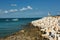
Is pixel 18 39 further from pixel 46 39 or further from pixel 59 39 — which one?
pixel 59 39

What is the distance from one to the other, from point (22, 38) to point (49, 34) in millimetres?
2184

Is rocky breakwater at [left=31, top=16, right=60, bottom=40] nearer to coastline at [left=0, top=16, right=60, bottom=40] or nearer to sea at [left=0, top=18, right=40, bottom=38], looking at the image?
coastline at [left=0, top=16, right=60, bottom=40]

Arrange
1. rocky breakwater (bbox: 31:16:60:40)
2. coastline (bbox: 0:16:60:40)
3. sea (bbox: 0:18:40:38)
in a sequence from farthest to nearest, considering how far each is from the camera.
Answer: sea (bbox: 0:18:40:38) < coastline (bbox: 0:16:60:40) < rocky breakwater (bbox: 31:16:60:40)

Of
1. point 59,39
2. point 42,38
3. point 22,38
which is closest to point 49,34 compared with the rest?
point 42,38

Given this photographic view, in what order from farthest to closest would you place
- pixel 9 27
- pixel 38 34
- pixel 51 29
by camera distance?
pixel 9 27 → pixel 38 34 → pixel 51 29

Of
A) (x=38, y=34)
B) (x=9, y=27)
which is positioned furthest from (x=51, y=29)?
(x=9, y=27)

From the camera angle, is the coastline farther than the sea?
No

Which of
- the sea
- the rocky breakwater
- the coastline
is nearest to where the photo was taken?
the rocky breakwater

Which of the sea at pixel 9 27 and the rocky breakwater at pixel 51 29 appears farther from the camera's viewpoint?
the sea at pixel 9 27

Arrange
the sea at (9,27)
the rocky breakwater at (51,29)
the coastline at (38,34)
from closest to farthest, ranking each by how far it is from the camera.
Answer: the rocky breakwater at (51,29) → the coastline at (38,34) → the sea at (9,27)

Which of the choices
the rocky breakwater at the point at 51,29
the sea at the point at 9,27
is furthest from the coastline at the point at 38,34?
the sea at the point at 9,27

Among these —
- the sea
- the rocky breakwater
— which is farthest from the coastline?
the sea

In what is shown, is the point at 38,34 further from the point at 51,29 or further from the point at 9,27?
the point at 9,27

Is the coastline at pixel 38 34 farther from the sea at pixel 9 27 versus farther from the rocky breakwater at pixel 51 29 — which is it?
the sea at pixel 9 27
